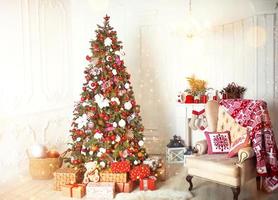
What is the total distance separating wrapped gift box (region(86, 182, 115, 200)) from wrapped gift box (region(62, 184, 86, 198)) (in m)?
0.07

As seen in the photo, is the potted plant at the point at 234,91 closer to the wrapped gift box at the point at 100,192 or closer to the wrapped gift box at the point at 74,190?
the wrapped gift box at the point at 100,192

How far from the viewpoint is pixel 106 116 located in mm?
4586

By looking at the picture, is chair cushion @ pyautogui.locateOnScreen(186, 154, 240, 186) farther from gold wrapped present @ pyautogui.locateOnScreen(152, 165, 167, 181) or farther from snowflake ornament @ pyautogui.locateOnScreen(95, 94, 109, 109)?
snowflake ornament @ pyautogui.locateOnScreen(95, 94, 109, 109)

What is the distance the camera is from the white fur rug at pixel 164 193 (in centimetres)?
407

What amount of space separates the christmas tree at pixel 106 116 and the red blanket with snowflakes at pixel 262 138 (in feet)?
4.59

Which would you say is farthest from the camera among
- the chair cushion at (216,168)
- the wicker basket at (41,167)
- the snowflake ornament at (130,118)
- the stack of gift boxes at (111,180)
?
the wicker basket at (41,167)

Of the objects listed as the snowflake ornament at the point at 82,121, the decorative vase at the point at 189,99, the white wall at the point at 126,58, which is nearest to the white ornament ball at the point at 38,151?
the white wall at the point at 126,58

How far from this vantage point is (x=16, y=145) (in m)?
4.99

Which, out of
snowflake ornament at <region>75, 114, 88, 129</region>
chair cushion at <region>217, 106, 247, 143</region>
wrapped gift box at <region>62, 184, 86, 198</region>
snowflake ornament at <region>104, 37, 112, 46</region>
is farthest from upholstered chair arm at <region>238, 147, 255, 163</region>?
snowflake ornament at <region>104, 37, 112, 46</region>

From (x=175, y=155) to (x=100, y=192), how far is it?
199 cm

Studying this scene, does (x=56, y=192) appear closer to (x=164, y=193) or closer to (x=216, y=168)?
(x=164, y=193)

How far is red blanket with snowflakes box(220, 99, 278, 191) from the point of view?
416 centimetres

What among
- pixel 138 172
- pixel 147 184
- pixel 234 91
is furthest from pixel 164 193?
pixel 234 91

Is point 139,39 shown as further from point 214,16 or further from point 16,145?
point 16,145
